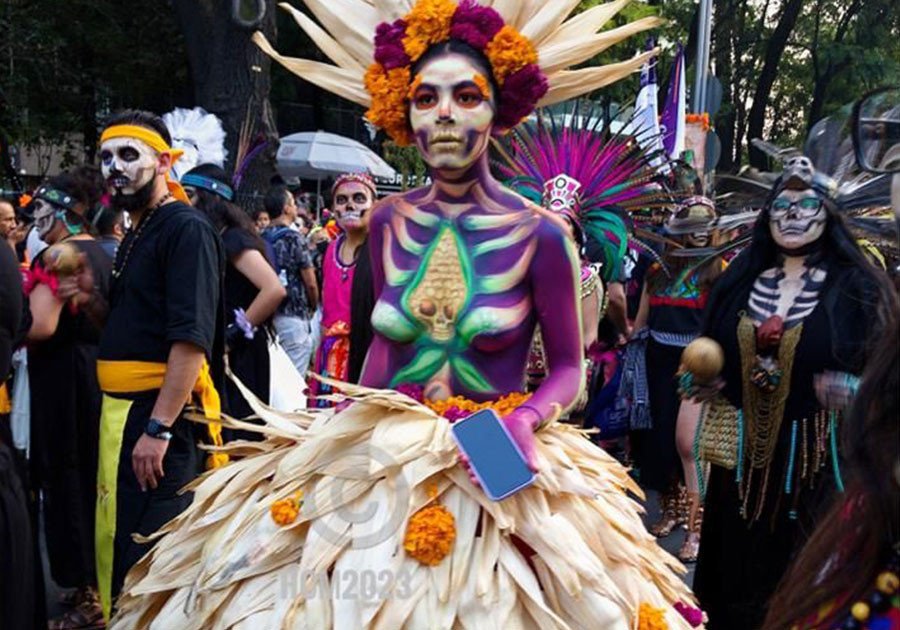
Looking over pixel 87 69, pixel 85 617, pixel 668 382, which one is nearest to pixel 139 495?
pixel 85 617

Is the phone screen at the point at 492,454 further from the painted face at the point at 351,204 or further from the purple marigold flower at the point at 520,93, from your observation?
the painted face at the point at 351,204

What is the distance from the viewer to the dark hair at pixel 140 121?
3.35 metres

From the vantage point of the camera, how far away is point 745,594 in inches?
145

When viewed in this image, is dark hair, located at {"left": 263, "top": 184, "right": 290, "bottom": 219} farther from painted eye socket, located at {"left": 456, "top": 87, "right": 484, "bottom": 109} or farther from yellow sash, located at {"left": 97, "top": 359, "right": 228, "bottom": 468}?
painted eye socket, located at {"left": 456, "top": 87, "right": 484, "bottom": 109}

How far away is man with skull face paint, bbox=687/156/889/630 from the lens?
3541 millimetres

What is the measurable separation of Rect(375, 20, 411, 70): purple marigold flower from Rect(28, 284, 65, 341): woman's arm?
1977mm

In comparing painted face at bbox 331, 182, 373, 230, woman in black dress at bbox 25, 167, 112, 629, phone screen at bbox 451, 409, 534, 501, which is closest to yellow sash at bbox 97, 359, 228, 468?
woman in black dress at bbox 25, 167, 112, 629

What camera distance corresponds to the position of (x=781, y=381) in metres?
3.63

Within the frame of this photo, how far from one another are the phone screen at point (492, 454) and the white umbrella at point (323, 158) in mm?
12729

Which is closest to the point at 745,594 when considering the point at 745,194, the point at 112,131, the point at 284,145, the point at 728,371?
the point at 728,371

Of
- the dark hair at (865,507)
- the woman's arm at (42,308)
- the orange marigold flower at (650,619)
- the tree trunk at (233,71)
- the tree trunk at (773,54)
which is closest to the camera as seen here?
the dark hair at (865,507)

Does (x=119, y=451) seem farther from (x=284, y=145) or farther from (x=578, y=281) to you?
(x=284, y=145)

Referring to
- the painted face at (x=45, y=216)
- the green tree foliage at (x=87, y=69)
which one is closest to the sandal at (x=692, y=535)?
the painted face at (x=45, y=216)

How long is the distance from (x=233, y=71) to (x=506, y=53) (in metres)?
7.77
